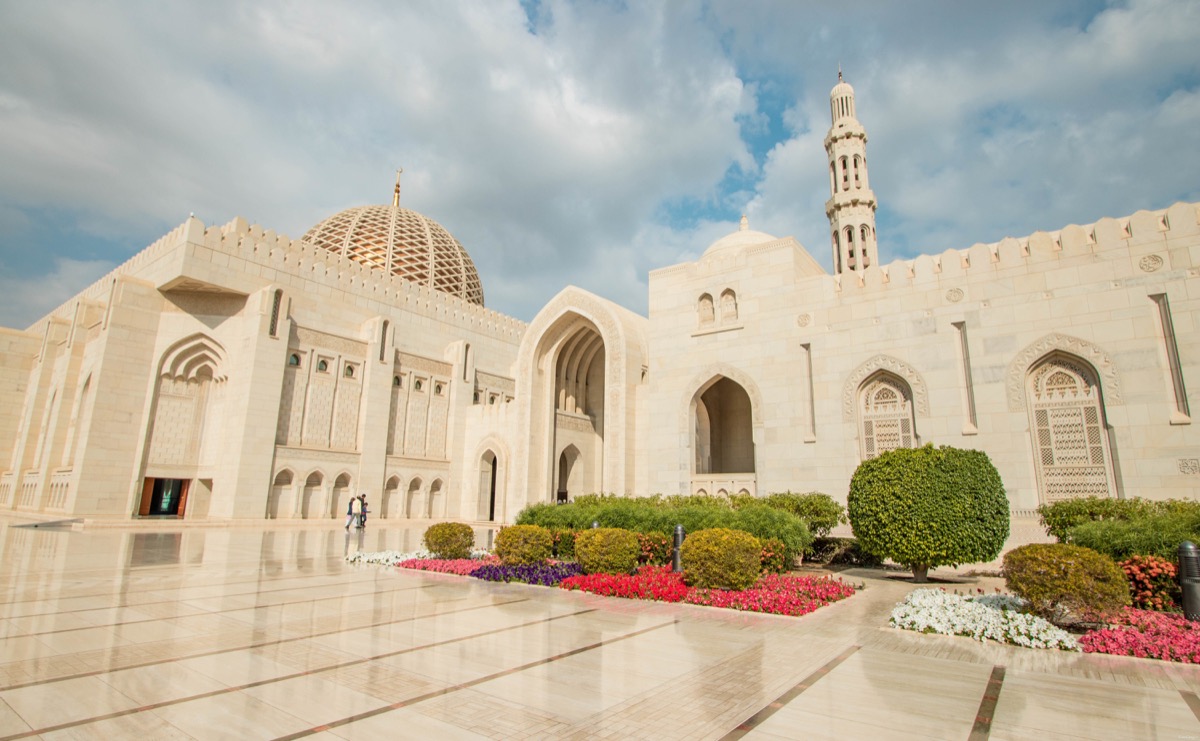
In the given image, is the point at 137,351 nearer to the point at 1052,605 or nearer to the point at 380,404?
the point at 380,404

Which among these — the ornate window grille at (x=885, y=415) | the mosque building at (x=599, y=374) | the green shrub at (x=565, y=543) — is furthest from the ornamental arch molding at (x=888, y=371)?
the green shrub at (x=565, y=543)

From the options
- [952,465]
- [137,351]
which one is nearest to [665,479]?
[952,465]

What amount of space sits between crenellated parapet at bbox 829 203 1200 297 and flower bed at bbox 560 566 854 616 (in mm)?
9363

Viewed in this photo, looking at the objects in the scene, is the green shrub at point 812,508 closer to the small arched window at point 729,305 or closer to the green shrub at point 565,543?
the green shrub at point 565,543

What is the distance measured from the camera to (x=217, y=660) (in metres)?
4.55

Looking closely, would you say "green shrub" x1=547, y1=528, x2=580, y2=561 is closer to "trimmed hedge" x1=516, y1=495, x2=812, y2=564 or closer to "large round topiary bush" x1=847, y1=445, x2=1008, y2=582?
"trimmed hedge" x1=516, y1=495, x2=812, y2=564

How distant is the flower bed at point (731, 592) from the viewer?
713 cm

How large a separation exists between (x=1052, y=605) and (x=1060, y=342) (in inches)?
365

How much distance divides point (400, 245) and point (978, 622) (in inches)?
1203

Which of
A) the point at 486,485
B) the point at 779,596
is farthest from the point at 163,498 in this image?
the point at 779,596

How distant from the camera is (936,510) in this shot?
902cm

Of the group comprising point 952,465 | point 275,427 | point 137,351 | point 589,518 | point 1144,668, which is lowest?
point 1144,668

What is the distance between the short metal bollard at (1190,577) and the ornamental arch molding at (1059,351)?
7.68m

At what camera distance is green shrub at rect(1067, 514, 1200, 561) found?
7203 mm
